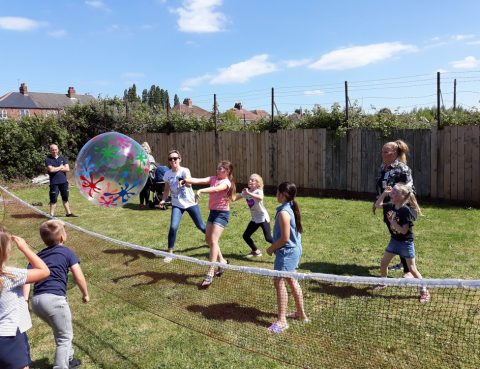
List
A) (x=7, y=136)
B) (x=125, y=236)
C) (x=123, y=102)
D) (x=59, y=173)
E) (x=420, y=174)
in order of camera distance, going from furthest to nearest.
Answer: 1. (x=123, y=102)
2. (x=7, y=136)
3. (x=420, y=174)
4. (x=59, y=173)
5. (x=125, y=236)

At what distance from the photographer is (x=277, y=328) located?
171 inches

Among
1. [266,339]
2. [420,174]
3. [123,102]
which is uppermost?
[123,102]

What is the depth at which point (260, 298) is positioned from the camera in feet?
16.8

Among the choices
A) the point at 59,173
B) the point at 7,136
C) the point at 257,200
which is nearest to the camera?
the point at 257,200

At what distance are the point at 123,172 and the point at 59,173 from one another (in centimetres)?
593

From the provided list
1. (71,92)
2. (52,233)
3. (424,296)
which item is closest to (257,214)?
(424,296)

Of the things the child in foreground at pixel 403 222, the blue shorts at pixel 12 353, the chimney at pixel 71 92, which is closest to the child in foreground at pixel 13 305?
the blue shorts at pixel 12 353

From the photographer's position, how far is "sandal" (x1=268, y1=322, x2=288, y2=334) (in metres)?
4.32

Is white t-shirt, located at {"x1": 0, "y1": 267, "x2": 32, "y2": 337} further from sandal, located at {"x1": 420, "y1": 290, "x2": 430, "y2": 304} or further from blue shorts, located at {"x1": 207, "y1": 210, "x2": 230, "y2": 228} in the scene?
sandal, located at {"x1": 420, "y1": 290, "x2": 430, "y2": 304}

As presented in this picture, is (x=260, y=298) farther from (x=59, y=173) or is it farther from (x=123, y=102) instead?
(x=123, y=102)

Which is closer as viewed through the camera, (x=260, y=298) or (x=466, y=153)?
(x=260, y=298)

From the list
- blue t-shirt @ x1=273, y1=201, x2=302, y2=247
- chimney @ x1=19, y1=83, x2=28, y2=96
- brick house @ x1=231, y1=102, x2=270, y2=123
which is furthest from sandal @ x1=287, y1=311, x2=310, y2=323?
chimney @ x1=19, y1=83, x2=28, y2=96

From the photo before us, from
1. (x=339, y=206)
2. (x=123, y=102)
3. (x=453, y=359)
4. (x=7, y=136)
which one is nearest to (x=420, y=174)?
(x=339, y=206)

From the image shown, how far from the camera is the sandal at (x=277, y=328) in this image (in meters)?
4.32
